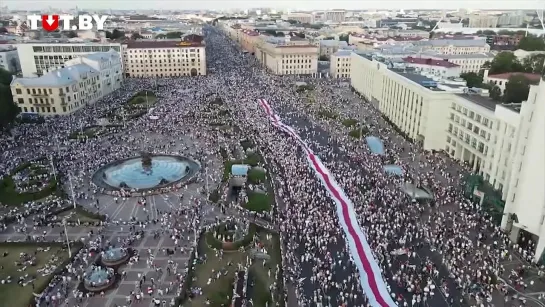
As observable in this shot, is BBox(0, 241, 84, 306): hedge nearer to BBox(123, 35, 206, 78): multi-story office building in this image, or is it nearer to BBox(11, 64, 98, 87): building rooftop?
BBox(11, 64, 98, 87): building rooftop

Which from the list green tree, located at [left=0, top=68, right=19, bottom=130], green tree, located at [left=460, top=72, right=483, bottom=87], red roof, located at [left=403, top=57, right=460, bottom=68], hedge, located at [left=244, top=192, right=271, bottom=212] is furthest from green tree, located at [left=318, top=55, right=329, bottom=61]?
hedge, located at [left=244, top=192, right=271, bottom=212]

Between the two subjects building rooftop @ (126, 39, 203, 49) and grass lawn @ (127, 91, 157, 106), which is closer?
grass lawn @ (127, 91, 157, 106)

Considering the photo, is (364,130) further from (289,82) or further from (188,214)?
(289,82)

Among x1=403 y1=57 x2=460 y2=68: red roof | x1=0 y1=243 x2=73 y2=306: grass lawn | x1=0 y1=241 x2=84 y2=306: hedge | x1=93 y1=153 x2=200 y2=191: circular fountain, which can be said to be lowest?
x1=93 y1=153 x2=200 y2=191: circular fountain

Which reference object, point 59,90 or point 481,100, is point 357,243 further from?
point 59,90

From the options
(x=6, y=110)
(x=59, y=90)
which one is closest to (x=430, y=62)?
(x=59, y=90)

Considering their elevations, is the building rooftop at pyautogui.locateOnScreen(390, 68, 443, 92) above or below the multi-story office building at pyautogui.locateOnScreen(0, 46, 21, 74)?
above

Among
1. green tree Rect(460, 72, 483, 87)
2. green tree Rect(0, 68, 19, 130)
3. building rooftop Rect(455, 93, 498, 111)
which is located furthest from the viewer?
green tree Rect(460, 72, 483, 87)
